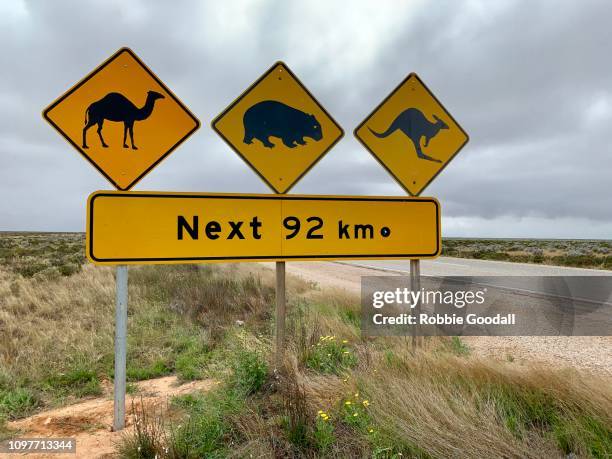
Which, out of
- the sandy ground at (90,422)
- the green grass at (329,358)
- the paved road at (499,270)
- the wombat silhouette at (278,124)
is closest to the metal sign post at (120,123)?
the sandy ground at (90,422)

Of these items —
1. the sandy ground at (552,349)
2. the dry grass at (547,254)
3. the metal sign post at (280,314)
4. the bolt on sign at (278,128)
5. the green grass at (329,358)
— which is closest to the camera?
the green grass at (329,358)

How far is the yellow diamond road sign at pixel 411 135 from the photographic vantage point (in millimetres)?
4648

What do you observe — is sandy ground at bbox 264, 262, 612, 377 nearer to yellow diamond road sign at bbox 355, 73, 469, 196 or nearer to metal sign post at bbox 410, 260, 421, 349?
metal sign post at bbox 410, 260, 421, 349

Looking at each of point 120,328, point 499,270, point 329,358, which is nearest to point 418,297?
point 329,358

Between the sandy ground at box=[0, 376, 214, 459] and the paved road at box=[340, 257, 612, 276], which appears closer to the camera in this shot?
the sandy ground at box=[0, 376, 214, 459]

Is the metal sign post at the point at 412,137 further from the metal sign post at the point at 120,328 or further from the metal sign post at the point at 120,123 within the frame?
the metal sign post at the point at 120,328

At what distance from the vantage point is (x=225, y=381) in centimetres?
396

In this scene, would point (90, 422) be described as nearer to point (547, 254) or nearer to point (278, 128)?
point (278, 128)

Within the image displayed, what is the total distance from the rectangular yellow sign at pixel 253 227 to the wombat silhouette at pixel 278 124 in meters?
0.66

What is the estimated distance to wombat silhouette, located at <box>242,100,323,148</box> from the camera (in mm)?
4238

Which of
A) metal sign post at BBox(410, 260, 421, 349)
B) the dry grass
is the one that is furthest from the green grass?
the dry grass

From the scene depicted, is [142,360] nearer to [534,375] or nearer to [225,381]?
[225,381]

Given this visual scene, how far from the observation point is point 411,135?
15.4 feet

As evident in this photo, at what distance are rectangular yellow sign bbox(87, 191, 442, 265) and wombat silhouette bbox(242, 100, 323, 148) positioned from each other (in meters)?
0.66
